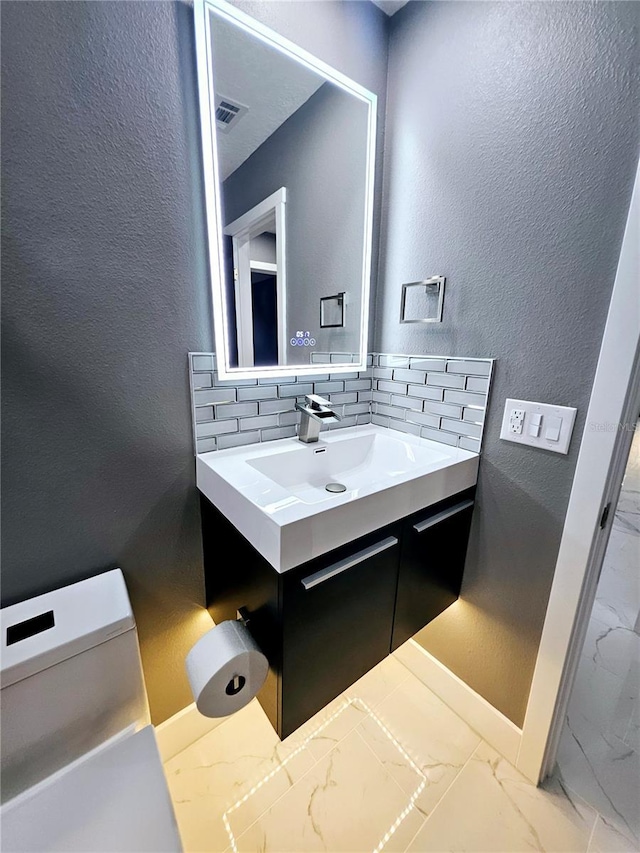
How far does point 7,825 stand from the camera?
67 cm

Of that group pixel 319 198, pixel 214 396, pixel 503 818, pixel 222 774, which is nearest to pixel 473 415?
pixel 214 396

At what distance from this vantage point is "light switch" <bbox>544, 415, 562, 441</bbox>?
3.14 feet

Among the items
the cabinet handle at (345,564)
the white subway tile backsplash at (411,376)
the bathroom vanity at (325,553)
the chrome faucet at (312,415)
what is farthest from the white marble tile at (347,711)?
the white subway tile backsplash at (411,376)

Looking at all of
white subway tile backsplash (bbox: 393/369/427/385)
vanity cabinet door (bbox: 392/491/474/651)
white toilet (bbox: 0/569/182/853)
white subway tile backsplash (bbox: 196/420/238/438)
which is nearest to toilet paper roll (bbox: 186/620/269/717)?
white toilet (bbox: 0/569/182/853)

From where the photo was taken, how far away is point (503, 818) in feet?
3.48

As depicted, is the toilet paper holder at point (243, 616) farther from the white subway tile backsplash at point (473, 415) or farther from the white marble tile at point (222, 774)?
the white subway tile backsplash at point (473, 415)

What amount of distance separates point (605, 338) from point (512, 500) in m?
0.53

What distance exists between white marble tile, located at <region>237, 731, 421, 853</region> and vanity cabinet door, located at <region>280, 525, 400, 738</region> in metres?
0.40

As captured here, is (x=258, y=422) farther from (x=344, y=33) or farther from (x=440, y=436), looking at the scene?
(x=344, y=33)

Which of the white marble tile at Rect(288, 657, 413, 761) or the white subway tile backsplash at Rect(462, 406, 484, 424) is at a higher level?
the white subway tile backsplash at Rect(462, 406, 484, 424)

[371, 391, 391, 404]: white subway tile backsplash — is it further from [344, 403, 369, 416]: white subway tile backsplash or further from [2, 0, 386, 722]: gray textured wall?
[2, 0, 386, 722]: gray textured wall

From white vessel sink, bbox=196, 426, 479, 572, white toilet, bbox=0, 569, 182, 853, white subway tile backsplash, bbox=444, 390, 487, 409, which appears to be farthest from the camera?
white subway tile backsplash, bbox=444, 390, 487, 409

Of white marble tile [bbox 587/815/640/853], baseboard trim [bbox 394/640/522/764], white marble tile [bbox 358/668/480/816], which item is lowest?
white marble tile [bbox 358/668/480/816]

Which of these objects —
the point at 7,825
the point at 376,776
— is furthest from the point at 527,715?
the point at 7,825
